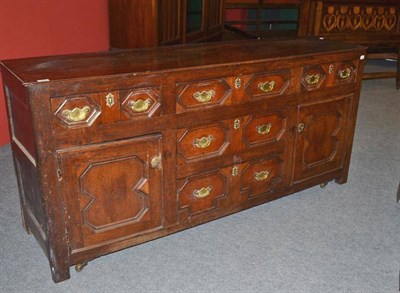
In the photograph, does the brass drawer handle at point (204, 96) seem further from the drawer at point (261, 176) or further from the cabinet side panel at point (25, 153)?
the cabinet side panel at point (25, 153)

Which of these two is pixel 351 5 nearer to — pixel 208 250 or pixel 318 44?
pixel 318 44

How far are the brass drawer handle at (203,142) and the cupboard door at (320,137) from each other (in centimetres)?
56

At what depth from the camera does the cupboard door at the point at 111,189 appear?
5.81ft

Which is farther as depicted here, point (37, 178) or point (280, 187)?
point (280, 187)

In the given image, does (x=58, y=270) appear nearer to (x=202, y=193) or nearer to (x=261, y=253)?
(x=202, y=193)

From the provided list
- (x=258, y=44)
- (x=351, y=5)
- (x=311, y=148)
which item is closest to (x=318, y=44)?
(x=258, y=44)

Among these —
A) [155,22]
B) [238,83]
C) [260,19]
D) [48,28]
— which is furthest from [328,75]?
[260,19]


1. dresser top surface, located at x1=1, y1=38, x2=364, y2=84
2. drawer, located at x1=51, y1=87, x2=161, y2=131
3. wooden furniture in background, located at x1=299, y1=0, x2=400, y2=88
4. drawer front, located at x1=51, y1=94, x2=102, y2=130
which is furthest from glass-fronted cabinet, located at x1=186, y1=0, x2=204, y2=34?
drawer front, located at x1=51, y1=94, x2=102, y2=130

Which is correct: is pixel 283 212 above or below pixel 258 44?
below

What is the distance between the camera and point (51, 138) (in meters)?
1.66

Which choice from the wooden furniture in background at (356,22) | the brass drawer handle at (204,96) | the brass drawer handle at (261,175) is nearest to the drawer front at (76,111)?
the brass drawer handle at (204,96)

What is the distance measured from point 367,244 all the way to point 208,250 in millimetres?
776

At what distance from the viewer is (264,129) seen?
7.34ft

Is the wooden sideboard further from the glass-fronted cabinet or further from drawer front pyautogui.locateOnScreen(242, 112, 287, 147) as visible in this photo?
the glass-fronted cabinet
